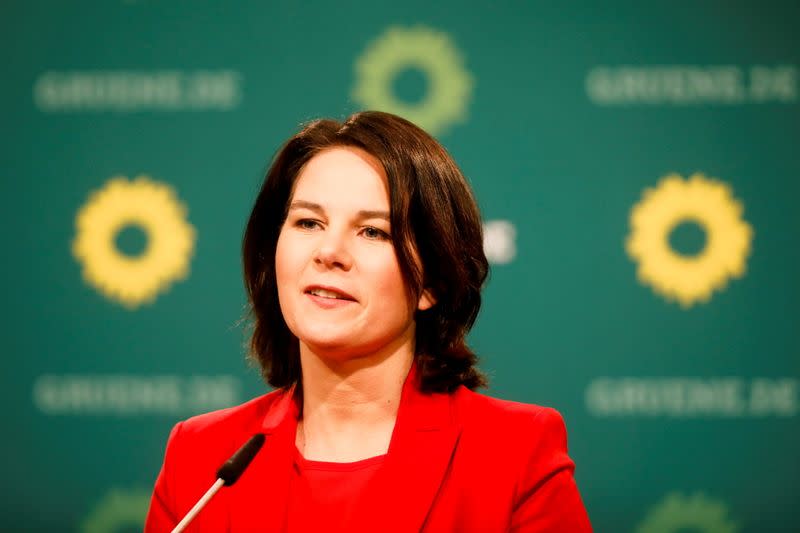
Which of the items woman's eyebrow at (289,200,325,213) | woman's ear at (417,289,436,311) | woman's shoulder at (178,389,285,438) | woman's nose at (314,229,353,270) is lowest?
woman's shoulder at (178,389,285,438)

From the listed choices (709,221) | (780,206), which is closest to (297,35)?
(709,221)

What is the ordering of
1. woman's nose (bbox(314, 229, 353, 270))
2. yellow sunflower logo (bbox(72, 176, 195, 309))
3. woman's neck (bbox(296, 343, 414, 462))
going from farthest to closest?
yellow sunflower logo (bbox(72, 176, 195, 309)) → woman's neck (bbox(296, 343, 414, 462)) → woman's nose (bbox(314, 229, 353, 270))

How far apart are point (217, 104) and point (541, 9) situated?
0.97m

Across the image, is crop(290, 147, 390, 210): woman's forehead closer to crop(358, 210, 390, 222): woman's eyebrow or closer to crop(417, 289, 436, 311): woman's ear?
crop(358, 210, 390, 222): woman's eyebrow

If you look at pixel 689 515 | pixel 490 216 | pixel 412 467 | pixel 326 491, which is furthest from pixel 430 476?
pixel 689 515

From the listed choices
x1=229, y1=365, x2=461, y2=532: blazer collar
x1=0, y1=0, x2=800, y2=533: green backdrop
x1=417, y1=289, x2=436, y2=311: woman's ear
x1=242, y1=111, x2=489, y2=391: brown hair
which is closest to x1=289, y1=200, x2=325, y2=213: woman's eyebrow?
x1=242, y1=111, x2=489, y2=391: brown hair

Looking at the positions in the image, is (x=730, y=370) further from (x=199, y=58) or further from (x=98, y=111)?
(x=98, y=111)

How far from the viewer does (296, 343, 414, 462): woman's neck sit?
1.45 m

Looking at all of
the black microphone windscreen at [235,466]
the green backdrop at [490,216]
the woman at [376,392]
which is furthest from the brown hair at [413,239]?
the green backdrop at [490,216]

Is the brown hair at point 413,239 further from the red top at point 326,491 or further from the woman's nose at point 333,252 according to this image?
the red top at point 326,491

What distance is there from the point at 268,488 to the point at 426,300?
43 cm

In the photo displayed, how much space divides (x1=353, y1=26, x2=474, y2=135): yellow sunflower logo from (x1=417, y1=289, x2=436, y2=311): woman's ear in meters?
A: 0.98

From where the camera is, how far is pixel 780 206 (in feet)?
7.61

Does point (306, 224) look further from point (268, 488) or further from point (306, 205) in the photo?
point (268, 488)
